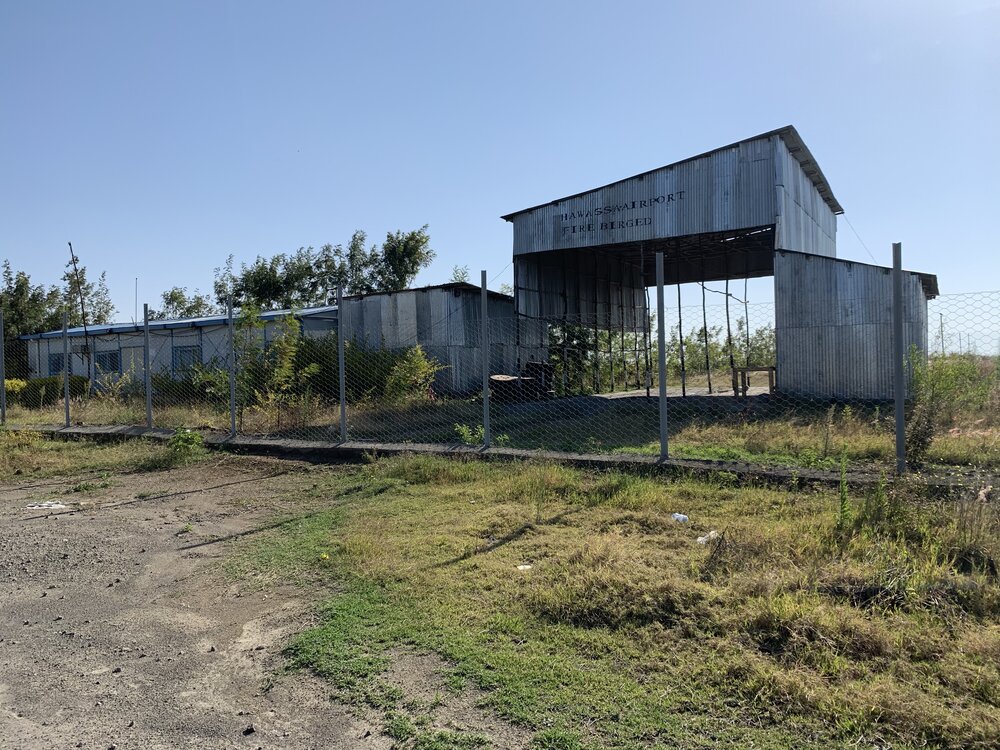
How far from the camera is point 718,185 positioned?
16344 millimetres

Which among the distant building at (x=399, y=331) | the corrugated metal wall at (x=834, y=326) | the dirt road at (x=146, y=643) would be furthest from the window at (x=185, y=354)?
the corrugated metal wall at (x=834, y=326)

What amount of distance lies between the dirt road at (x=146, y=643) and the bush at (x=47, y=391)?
16.7 m

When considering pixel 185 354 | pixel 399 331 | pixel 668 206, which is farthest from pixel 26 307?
pixel 668 206

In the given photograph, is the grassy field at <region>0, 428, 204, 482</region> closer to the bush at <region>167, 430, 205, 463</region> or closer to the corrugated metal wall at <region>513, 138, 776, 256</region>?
the bush at <region>167, 430, 205, 463</region>

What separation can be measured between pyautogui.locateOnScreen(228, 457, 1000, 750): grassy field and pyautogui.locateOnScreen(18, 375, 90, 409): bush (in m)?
18.8

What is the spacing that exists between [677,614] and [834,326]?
1275 centimetres

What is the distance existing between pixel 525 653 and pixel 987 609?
7.56 ft

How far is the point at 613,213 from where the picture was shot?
17.8 meters

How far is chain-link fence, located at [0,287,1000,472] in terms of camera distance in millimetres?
7148

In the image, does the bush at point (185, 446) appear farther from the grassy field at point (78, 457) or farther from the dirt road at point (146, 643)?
the dirt road at point (146, 643)

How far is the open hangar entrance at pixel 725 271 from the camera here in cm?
1382

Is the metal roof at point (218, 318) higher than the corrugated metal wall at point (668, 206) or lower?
lower

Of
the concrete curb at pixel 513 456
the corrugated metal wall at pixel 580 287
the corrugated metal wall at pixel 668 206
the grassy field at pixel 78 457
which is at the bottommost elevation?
the grassy field at pixel 78 457

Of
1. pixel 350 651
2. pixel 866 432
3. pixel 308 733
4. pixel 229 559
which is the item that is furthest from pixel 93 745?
pixel 866 432
